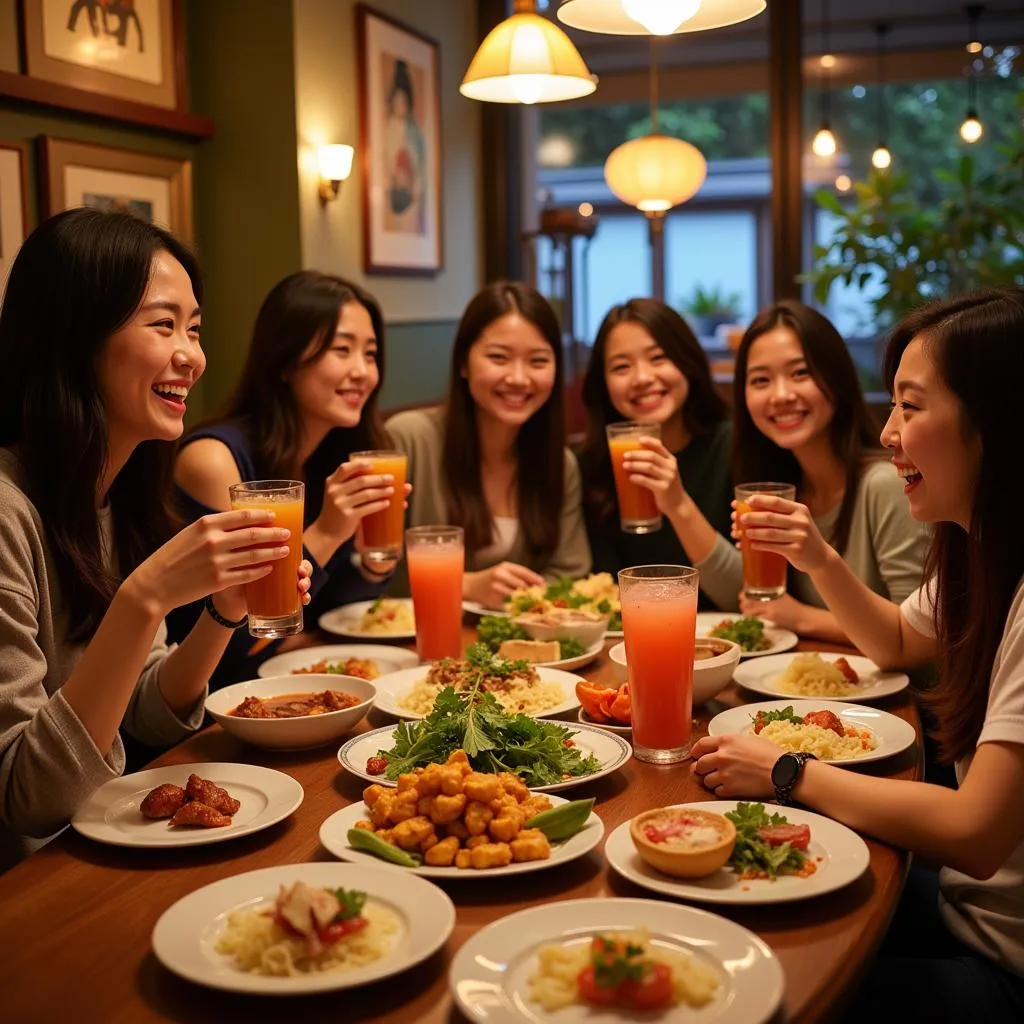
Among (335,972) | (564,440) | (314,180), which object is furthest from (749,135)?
(335,972)


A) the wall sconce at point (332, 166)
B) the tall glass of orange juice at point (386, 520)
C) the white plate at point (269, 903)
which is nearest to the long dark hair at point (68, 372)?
the white plate at point (269, 903)

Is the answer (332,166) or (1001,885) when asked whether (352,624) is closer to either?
(1001,885)

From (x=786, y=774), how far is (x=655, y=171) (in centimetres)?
313

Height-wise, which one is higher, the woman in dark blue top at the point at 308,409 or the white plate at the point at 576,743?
the woman in dark blue top at the point at 308,409

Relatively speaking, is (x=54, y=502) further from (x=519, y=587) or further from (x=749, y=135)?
(x=749, y=135)

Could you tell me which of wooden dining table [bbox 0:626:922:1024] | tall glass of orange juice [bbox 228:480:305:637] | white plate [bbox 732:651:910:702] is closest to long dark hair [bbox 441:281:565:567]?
white plate [bbox 732:651:910:702]

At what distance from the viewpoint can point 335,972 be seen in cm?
125

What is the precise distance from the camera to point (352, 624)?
2.87 m

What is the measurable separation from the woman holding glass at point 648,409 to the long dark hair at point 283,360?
0.83 metres

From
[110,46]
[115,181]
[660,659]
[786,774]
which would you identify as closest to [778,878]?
[786,774]

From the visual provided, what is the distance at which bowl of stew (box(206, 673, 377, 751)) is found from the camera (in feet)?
6.38

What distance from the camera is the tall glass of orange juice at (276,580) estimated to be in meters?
1.96

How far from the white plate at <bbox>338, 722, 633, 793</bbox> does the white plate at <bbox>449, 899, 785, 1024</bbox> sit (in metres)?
0.38

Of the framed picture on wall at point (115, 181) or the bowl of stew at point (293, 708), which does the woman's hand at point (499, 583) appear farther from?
the framed picture on wall at point (115, 181)
